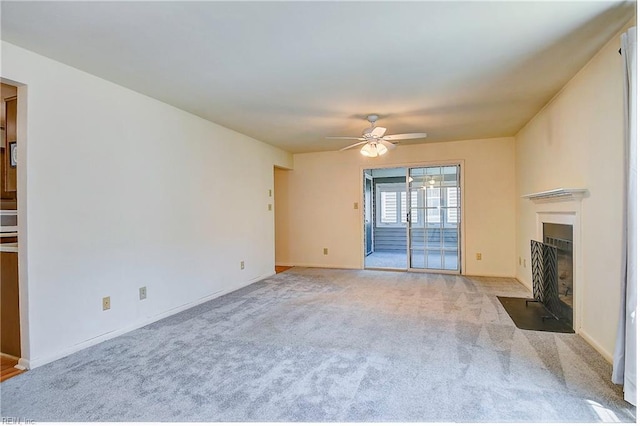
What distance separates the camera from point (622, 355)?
76.9 inches

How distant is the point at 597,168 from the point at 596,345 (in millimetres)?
1381

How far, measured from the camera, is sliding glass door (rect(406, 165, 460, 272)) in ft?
18.9

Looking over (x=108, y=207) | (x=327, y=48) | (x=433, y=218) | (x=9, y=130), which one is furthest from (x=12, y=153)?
(x=433, y=218)

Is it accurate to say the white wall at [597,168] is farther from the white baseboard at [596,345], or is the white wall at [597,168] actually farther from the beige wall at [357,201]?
the beige wall at [357,201]

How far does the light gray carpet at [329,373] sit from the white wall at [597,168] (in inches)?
14.7

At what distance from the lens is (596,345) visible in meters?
2.55

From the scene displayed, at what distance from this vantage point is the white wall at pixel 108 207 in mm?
2430

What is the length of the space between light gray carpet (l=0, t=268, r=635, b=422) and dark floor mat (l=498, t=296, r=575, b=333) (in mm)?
126

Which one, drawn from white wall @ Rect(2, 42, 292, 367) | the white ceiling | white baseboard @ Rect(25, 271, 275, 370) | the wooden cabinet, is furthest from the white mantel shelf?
the wooden cabinet

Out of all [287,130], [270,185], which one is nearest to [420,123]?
[287,130]

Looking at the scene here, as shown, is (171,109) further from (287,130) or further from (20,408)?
(20,408)

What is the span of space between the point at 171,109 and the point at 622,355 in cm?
437

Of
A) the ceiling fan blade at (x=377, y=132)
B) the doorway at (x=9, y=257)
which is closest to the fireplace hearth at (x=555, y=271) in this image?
the ceiling fan blade at (x=377, y=132)

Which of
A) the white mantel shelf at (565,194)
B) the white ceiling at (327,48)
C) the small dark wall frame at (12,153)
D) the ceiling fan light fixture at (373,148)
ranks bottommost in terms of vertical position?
the white mantel shelf at (565,194)
